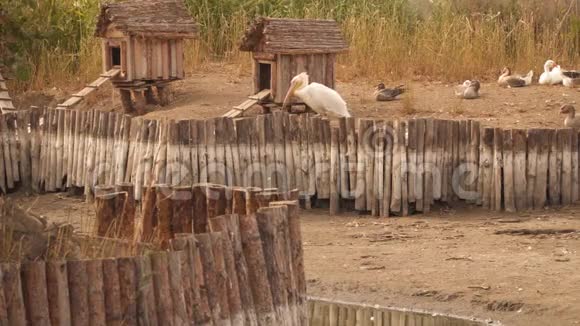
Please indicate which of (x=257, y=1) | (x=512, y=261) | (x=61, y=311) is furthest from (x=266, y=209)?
(x=257, y=1)

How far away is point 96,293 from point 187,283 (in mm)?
596

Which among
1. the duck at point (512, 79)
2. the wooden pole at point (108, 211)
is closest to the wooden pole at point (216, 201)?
the wooden pole at point (108, 211)

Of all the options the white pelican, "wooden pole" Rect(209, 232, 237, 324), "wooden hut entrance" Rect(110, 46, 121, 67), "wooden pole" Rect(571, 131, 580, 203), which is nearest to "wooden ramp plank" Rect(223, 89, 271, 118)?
the white pelican

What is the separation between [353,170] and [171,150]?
1920 mm

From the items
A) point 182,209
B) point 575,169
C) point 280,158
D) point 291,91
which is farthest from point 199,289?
point 291,91

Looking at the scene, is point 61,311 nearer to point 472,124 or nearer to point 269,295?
point 269,295

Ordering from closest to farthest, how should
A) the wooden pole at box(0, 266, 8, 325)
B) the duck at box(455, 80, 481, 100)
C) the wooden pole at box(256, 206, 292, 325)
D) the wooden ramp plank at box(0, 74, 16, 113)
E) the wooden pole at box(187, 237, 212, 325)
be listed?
the wooden pole at box(0, 266, 8, 325), the wooden pole at box(187, 237, 212, 325), the wooden pole at box(256, 206, 292, 325), the wooden ramp plank at box(0, 74, 16, 113), the duck at box(455, 80, 481, 100)

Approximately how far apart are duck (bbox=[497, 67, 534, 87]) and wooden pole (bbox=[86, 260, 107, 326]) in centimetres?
1260

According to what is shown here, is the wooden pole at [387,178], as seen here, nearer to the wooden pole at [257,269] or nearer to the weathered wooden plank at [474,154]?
the weathered wooden plank at [474,154]

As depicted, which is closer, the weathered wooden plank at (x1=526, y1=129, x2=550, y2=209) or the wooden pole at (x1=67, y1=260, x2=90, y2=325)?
the wooden pole at (x1=67, y1=260, x2=90, y2=325)

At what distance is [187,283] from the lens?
25.2 ft

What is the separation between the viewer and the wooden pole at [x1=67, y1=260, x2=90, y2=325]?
23.7 feet

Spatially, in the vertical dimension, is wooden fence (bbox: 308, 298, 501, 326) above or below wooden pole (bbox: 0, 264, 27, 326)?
below

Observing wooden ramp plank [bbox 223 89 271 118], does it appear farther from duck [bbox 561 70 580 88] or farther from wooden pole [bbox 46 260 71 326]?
wooden pole [bbox 46 260 71 326]
